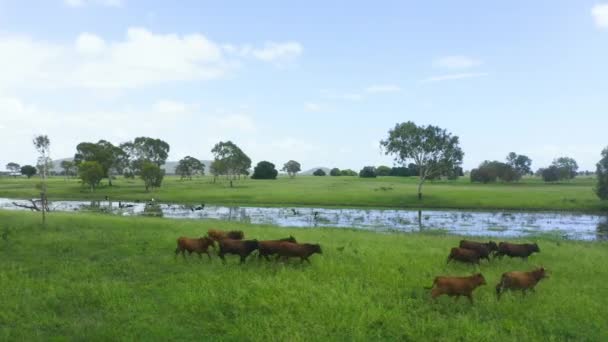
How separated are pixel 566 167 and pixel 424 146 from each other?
78021 millimetres

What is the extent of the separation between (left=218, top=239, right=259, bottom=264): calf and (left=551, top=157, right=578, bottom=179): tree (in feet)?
410

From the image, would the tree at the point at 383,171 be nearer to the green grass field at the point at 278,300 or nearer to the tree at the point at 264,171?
the tree at the point at 264,171

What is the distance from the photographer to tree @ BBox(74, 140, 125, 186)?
308 feet

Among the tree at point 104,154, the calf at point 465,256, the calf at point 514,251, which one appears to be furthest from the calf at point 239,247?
the tree at point 104,154

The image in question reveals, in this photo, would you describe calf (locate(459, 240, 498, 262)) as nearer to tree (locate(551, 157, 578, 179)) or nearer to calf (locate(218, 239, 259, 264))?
calf (locate(218, 239, 259, 264))

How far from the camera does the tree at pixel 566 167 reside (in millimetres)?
118938

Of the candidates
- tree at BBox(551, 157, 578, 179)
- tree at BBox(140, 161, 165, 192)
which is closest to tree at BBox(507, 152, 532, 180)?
tree at BBox(551, 157, 578, 179)

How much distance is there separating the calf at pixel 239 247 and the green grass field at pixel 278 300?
0.37m

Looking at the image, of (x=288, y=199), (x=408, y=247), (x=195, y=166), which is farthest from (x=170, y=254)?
(x=195, y=166)

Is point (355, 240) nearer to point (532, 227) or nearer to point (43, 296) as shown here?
point (43, 296)

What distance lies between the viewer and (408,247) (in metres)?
20.1

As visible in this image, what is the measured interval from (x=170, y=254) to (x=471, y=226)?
28422 millimetres

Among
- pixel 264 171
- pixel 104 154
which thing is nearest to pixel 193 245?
pixel 104 154

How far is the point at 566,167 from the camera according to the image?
12444 cm
